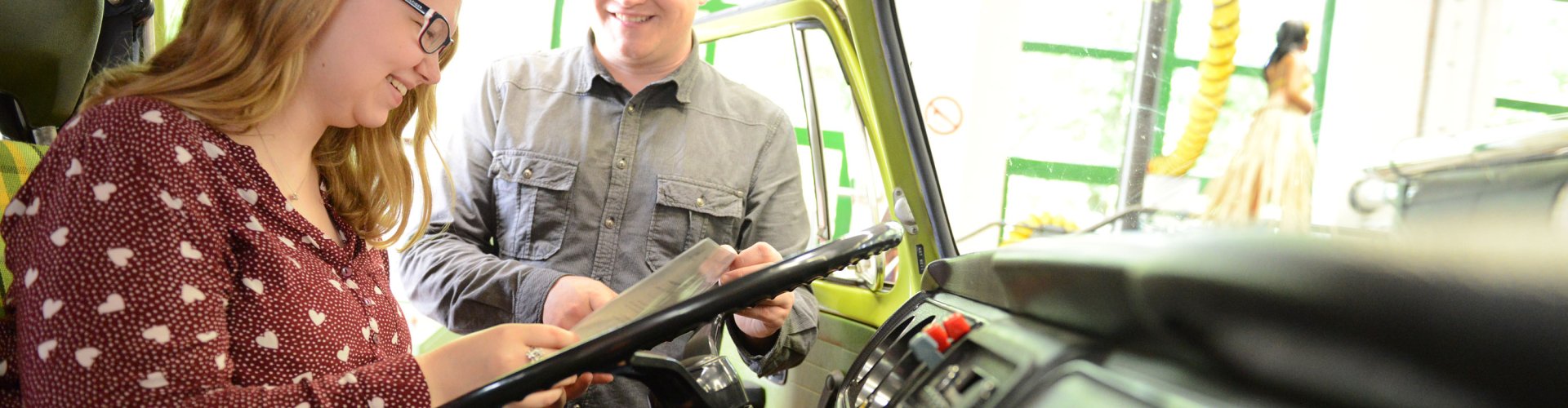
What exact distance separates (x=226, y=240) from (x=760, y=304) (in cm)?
62

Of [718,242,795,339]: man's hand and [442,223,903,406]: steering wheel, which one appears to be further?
[718,242,795,339]: man's hand

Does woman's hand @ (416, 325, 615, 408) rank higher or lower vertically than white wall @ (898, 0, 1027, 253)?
lower

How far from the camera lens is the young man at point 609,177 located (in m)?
1.92

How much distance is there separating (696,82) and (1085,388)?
1.35 meters

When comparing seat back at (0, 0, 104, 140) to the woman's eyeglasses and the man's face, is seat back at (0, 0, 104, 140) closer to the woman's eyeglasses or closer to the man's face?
the woman's eyeglasses

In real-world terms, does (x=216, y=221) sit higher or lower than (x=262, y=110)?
lower

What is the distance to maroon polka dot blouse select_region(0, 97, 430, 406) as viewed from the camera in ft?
3.05

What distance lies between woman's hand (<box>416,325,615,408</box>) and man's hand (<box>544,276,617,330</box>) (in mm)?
409

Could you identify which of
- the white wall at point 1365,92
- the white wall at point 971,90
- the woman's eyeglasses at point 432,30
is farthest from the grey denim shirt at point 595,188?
the white wall at point 1365,92

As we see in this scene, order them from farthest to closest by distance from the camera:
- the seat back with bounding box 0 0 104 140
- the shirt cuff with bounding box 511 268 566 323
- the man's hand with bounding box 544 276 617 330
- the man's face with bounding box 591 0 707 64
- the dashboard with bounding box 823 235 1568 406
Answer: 1. the man's face with bounding box 591 0 707 64
2. the shirt cuff with bounding box 511 268 566 323
3. the man's hand with bounding box 544 276 617 330
4. the seat back with bounding box 0 0 104 140
5. the dashboard with bounding box 823 235 1568 406

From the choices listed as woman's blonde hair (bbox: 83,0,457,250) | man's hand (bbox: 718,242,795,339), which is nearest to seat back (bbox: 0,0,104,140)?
woman's blonde hair (bbox: 83,0,457,250)

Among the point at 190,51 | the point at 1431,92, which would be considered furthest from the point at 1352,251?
the point at 190,51

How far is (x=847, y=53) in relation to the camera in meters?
2.29

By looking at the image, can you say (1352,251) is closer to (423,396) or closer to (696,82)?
(423,396)
